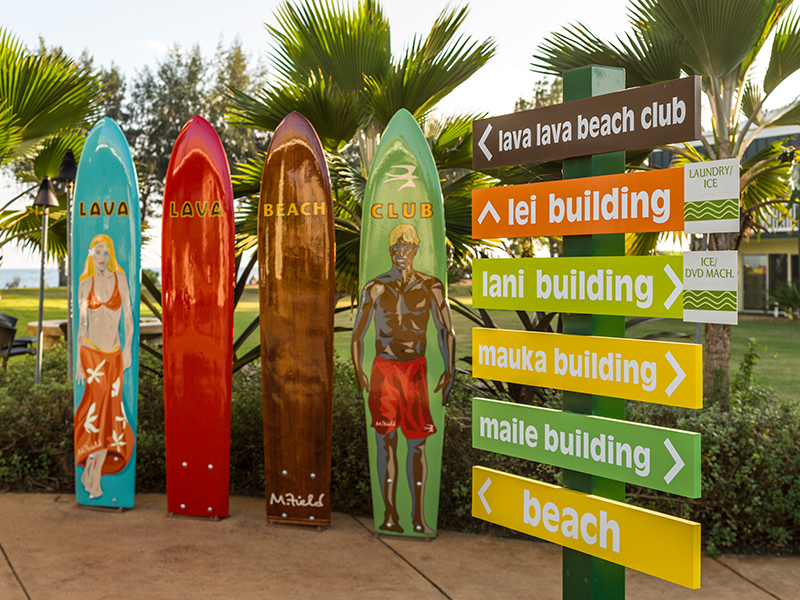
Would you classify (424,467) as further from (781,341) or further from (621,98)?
(781,341)

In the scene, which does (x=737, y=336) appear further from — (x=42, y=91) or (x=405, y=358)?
(x=42, y=91)

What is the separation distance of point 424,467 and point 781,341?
1205cm

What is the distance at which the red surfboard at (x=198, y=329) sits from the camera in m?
4.15

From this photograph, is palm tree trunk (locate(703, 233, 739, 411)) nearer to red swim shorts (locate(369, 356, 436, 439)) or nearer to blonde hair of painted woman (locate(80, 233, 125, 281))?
red swim shorts (locate(369, 356, 436, 439))

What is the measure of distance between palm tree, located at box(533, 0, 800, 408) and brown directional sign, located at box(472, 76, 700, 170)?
7.57 feet

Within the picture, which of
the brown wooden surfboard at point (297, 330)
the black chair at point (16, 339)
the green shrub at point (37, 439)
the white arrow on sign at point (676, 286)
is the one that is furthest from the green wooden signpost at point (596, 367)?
the black chair at point (16, 339)

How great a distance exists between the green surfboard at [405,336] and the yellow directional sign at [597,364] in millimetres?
1430

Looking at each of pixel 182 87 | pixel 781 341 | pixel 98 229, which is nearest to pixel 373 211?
pixel 98 229

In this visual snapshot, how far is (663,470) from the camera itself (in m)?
1.92

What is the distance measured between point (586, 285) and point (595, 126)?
539 mm

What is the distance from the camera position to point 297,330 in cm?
405

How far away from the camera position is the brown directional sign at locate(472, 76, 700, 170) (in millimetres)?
1970

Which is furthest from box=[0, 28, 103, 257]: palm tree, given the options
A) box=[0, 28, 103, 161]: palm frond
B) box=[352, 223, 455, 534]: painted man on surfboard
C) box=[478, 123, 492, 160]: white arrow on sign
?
box=[478, 123, 492, 160]: white arrow on sign

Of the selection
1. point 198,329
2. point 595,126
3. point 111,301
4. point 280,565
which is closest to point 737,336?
point 198,329
